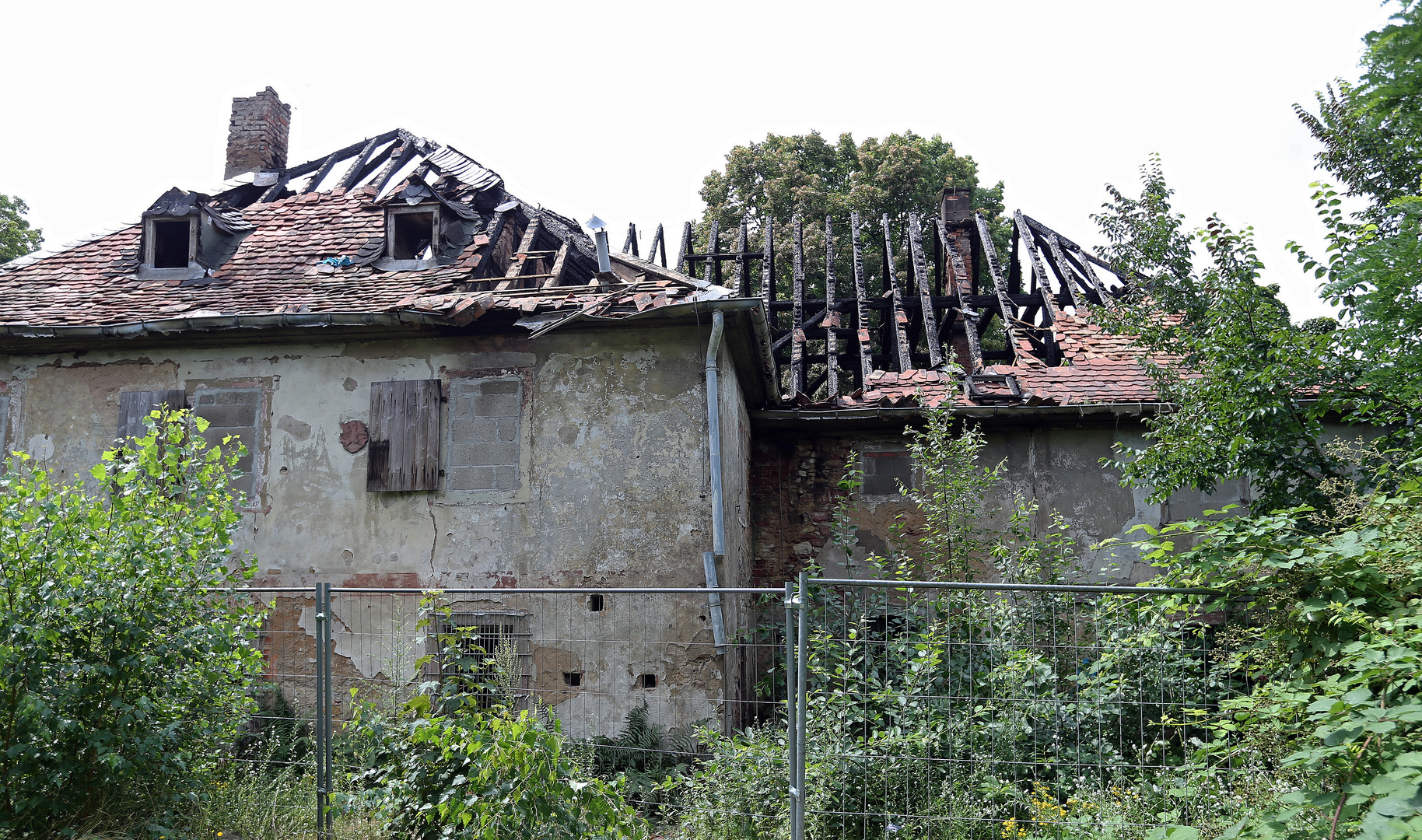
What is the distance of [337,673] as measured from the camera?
26.7 feet

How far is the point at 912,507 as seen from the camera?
10508 millimetres

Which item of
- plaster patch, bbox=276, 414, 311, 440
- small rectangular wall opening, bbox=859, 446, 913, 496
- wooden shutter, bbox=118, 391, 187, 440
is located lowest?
small rectangular wall opening, bbox=859, 446, 913, 496

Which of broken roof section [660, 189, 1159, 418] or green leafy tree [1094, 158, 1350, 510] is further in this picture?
broken roof section [660, 189, 1159, 418]

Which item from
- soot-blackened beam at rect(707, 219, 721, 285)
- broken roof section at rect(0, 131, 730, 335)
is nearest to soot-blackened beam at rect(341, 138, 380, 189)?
broken roof section at rect(0, 131, 730, 335)

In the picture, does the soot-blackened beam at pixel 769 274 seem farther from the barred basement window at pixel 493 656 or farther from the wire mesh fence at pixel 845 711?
the barred basement window at pixel 493 656

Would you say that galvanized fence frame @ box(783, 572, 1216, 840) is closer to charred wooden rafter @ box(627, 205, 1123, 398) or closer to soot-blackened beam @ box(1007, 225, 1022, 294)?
charred wooden rafter @ box(627, 205, 1123, 398)

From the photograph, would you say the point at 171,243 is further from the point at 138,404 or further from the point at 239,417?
the point at 239,417

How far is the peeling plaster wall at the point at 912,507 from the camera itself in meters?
10.3

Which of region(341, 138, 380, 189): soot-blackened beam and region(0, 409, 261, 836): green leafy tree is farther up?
region(341, 138, 380, 189): soot-blackened beam

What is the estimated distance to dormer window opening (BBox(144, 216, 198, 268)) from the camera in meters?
10.2

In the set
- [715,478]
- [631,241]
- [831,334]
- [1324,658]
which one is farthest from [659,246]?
[1324,658]

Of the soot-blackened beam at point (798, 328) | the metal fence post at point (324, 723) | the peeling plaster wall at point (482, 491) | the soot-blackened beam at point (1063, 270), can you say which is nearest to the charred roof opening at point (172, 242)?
the peeling plaster wall at point (482, 491)

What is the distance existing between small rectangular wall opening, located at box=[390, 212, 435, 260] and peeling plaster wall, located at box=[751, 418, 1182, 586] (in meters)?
4.64

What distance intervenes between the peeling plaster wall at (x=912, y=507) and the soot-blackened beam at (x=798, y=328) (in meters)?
1.11
